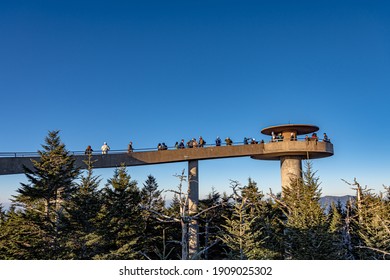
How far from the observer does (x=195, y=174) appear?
89.0ft

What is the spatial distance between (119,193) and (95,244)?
3.62 metres

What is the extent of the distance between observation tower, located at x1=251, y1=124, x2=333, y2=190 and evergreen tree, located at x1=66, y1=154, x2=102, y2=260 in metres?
15.0

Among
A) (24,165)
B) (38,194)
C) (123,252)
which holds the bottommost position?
(123,252)

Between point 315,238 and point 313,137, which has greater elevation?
point 313,137

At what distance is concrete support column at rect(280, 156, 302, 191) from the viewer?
2927 cm

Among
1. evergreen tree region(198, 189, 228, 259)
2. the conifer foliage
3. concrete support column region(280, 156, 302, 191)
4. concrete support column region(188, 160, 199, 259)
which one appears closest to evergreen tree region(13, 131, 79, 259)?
the conifer foliage

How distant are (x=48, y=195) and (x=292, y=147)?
754 inches

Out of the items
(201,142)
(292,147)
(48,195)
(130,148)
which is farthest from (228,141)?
(48,195)

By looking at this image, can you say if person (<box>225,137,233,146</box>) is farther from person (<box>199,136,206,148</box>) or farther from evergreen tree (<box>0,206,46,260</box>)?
evergreen tree (<box>0,206,46,260</box>)

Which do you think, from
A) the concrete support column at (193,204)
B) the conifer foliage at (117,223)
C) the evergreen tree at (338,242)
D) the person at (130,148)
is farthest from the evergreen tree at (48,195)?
the evergreen tree at (338,242)

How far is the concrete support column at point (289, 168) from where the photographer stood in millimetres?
29266
